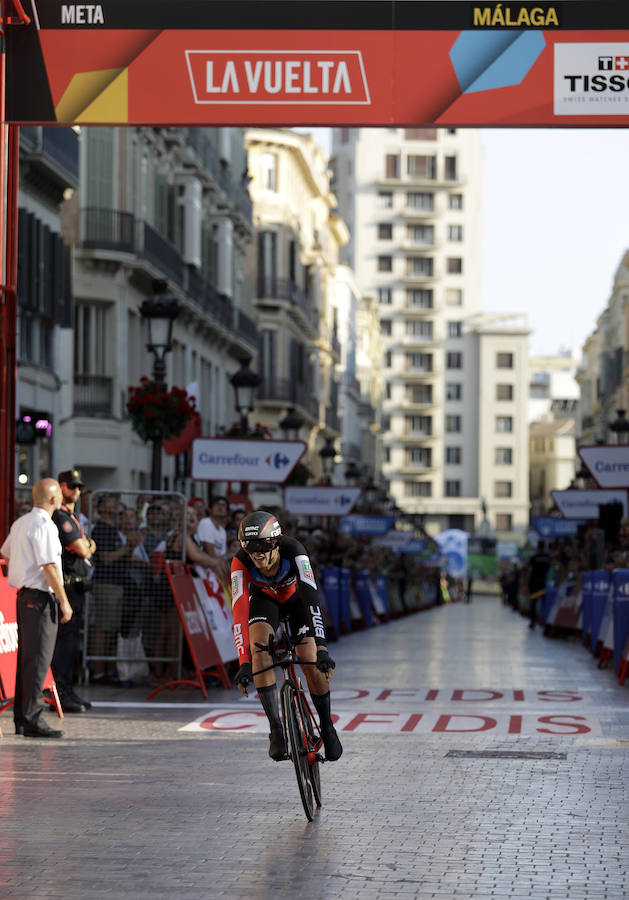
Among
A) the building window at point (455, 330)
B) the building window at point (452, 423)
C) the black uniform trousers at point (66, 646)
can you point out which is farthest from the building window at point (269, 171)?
the building window at point (452, 423)

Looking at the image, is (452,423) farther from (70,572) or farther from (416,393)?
(70,572)

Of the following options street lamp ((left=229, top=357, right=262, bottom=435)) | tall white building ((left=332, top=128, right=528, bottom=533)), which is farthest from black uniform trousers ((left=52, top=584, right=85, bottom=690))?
tall white building ((left=332, top=128, right=528, bottom=533))

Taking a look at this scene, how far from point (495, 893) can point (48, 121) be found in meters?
8.72

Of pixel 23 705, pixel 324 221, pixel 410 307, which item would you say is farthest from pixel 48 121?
pixel 410 307

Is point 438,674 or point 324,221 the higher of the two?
point 324,221

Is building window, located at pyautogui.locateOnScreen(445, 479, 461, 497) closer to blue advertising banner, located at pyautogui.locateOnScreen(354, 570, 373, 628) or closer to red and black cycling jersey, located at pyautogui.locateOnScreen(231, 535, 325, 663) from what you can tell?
blue advertising banner, located at pyautogui.locateOnScreen(354, 570, 373, 628)

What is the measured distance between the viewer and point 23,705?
517 inches

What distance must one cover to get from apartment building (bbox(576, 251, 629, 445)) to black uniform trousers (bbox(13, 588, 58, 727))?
194ft

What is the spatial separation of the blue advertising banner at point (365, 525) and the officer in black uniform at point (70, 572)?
93.8 ft

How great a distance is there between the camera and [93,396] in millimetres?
36125

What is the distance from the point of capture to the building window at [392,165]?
427 ft

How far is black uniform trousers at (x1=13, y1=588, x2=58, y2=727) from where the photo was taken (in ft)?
43.0

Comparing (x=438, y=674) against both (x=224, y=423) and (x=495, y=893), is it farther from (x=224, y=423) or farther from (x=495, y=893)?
(x=224, y=423)

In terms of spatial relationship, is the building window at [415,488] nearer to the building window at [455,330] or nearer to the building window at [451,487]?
the building window at [451,487]
